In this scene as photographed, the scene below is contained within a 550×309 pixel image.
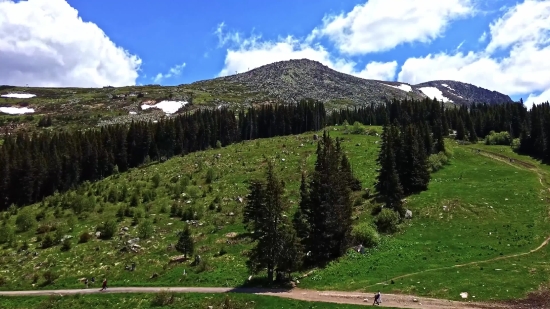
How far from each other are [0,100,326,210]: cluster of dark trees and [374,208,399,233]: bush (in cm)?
8995

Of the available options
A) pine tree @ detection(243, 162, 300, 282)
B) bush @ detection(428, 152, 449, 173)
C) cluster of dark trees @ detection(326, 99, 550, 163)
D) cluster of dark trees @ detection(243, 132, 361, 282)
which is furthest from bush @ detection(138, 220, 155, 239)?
cluster of dark trees @ detection(326, 99, 550, 163)

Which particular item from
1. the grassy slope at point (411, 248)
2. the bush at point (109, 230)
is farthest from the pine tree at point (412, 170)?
the bush at point (109, 230)

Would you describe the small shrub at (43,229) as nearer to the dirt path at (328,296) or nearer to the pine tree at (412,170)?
the dirt path at (328,296)

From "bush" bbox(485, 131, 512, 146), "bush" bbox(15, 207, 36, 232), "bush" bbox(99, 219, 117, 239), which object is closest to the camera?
"bush" bbox(99, 219, 117, 239)

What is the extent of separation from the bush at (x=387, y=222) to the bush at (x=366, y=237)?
12.0 ft

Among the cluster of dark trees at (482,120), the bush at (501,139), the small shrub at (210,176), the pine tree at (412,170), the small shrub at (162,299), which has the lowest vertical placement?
the small shrub at (162,299)

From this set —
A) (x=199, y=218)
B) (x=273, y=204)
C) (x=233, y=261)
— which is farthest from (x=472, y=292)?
(x=199, y=218)

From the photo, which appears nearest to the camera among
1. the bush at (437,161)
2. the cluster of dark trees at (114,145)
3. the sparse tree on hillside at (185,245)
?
the sparse tree on hillside at (185,245)

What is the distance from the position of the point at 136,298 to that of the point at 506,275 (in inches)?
1529

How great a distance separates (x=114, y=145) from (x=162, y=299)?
10243 cm

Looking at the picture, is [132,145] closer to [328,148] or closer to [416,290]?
[328,148]

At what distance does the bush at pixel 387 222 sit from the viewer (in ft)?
193

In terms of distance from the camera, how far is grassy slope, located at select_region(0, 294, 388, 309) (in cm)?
3934

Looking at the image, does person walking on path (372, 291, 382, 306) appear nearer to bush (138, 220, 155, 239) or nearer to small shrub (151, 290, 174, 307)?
small shrub (151, 290, 174, 307)
